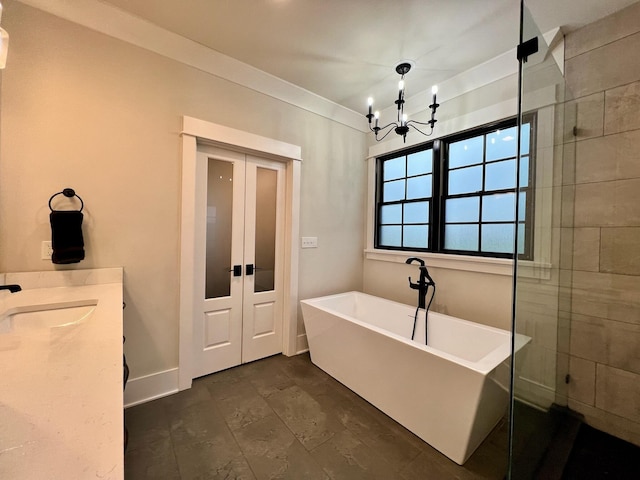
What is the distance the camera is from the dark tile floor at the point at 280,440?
1.46 meters

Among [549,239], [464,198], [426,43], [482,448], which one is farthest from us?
Answer: [464,198]

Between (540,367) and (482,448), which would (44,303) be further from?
(540,367)

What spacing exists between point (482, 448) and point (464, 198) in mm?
1966

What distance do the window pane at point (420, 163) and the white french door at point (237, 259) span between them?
1.46 m

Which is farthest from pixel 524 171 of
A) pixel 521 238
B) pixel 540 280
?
pixel 540 280

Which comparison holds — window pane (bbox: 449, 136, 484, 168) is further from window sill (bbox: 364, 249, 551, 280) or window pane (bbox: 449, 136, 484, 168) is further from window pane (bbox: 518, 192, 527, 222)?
window pane (bbox: 518, 192, 527, 222)

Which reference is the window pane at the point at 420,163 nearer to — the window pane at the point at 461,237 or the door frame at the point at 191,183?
the window pane at the point at 461,237

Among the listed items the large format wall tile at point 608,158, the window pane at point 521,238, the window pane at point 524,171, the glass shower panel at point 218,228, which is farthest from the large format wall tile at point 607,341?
the glass shower panel at point 218,228

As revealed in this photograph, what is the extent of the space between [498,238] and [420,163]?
1143mm

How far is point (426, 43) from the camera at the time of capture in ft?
6.76

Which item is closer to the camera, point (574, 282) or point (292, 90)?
point (574, 282)

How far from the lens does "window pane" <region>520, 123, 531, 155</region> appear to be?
4.56 ft

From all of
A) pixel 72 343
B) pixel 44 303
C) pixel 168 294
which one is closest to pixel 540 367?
pixel 72 343

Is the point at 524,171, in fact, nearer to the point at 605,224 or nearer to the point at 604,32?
the point at 605,224
